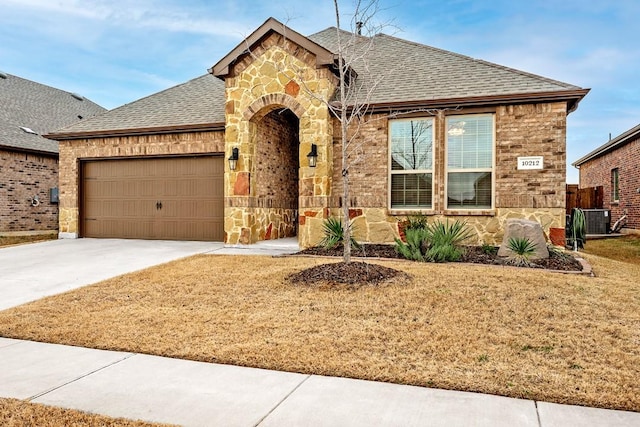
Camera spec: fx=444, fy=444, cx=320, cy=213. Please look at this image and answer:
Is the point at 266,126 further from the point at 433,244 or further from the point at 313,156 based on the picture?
the point at 433,244

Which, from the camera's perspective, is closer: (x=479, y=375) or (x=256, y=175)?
(x=479, y=375)

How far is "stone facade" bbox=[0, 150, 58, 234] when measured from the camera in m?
16.3

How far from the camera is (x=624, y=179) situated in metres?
19.6

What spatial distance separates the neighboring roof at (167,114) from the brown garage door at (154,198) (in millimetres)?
957

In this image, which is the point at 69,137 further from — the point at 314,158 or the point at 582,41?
the point at 582,41

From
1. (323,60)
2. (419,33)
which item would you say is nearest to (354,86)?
(323,60)

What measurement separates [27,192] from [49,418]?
678 inches

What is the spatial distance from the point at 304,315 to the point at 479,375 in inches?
86.4

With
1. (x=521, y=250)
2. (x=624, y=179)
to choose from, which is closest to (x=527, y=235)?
(x=521, y=250)

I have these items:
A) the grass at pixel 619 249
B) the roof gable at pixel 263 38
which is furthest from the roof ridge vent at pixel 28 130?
the grass at pixel 619 249

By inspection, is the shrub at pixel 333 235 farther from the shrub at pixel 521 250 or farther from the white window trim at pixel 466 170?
the shrub at pixel 521 250

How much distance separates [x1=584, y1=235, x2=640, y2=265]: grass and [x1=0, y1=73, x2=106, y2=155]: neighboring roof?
783 inches

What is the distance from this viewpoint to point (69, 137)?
1399 cm

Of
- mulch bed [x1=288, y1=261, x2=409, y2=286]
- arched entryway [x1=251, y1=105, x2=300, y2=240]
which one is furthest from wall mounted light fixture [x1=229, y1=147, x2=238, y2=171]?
mulch bed [x1=288, y1=261, x2=409, y2=286]
